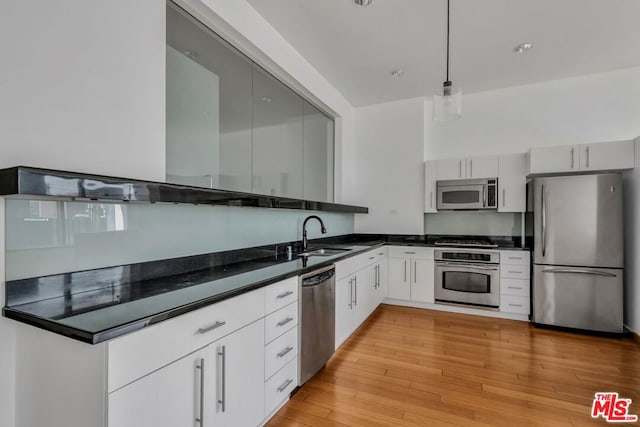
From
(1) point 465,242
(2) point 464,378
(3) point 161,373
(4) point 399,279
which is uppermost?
(1) point 465,242

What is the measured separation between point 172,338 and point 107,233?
2.48ft

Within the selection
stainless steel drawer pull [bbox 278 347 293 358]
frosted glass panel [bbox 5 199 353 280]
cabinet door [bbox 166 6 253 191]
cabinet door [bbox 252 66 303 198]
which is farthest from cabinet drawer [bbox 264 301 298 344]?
cabinet door [bbox 252 66 303 198]

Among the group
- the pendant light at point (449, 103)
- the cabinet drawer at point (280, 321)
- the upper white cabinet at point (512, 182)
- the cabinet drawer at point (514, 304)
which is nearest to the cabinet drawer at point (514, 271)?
the cabinet drawer at point (514, 304)

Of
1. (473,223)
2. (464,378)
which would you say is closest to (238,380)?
(464,378)

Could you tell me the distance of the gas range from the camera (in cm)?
391

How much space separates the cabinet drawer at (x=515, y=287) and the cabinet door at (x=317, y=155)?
239 cm

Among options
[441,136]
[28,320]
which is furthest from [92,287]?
[441,136]

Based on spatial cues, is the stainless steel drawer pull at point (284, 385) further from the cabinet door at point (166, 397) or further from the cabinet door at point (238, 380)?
the cabinet door at point (166, 397)

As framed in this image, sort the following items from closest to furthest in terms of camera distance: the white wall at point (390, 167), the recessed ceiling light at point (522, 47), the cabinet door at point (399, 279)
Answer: the recessed ceiling light at point (522, 47) < the cabinet door at point (399, 279) < the white wall at point (390, 167)

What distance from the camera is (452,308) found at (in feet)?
13.3

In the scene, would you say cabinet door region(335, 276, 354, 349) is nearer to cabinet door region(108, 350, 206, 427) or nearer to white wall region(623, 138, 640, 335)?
cabinet door region(108, 350, 206, 427)

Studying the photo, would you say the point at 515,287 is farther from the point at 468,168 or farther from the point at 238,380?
the point at 238,380

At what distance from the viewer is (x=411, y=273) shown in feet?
13.9

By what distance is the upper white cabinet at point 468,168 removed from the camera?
4012 mm
